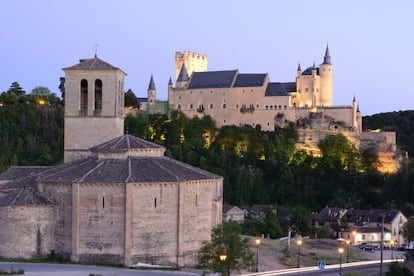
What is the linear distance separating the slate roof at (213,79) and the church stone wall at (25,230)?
222 feet

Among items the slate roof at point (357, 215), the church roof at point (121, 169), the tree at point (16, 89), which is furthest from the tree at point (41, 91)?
the church roof at point (121, 169)

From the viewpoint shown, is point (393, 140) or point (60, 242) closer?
point (60, 242)

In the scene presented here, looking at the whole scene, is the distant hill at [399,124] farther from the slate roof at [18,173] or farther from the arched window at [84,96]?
the slate roof at [18,173]

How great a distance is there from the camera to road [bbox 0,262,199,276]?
35531mm

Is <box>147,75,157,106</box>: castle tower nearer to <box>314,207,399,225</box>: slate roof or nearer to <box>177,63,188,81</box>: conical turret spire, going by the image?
<box>177,63,188,81</box>: conical turret spire

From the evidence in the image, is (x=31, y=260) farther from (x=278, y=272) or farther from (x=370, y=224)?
(x=370, y=224)

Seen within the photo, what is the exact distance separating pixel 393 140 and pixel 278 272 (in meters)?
67.7

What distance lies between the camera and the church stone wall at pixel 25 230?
4000 cm


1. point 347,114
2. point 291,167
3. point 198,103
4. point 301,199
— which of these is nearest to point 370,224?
point 301,199

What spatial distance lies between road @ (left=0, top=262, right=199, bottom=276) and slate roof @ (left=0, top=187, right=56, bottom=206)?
3.18 m

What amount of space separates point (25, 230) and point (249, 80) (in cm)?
6891

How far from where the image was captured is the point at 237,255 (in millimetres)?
35469

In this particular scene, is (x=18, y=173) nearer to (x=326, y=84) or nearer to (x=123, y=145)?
(x=123, y=145)

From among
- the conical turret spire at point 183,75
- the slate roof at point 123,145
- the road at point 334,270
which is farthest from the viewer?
the conical turret spire at point 183,75
